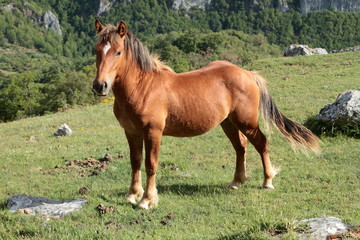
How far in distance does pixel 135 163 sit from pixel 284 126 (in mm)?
3187

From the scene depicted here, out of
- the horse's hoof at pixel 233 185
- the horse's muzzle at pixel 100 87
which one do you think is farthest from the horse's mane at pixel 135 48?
the horse's hoof at pixel 233 185

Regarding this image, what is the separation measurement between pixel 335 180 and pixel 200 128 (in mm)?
3070

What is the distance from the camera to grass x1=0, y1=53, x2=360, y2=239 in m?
5.31

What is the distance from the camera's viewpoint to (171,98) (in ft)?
21.3

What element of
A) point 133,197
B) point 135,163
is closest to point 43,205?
point 133,197

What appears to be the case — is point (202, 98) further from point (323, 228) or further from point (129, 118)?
point (323, 228)

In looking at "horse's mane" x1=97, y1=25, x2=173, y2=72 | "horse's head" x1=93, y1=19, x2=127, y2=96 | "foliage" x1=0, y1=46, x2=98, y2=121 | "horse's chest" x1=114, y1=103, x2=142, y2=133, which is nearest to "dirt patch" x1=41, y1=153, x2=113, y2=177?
"horse's chest" x1=114, y1=103, x2=142, y2=133

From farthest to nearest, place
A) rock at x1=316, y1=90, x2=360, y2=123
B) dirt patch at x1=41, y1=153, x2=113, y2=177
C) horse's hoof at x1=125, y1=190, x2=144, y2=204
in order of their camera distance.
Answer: rock at x1=316, y1=90, x2=360, y2=123 → dirt patch at x1=41, y1=153, x2=113, y2=177 → horse's hoof at x1=125, y1=190, x2=144, y2=204

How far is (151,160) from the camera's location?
6.36m

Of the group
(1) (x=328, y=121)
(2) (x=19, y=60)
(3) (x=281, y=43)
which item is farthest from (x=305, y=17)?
(1) (x=328, y=121)

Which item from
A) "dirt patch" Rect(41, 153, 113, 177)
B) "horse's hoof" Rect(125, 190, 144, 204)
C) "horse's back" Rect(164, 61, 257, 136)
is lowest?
"dirt patch" Rect(41, 153, 113, 177)

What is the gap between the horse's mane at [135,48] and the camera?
18.7 ft

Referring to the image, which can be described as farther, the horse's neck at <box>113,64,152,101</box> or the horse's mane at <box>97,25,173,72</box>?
the horse's neck at <box>113,64,152,101</box>

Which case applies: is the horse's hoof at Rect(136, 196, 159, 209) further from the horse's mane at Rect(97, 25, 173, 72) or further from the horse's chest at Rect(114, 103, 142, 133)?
the horse's mane at Rect(97, 25, 173, 72)
